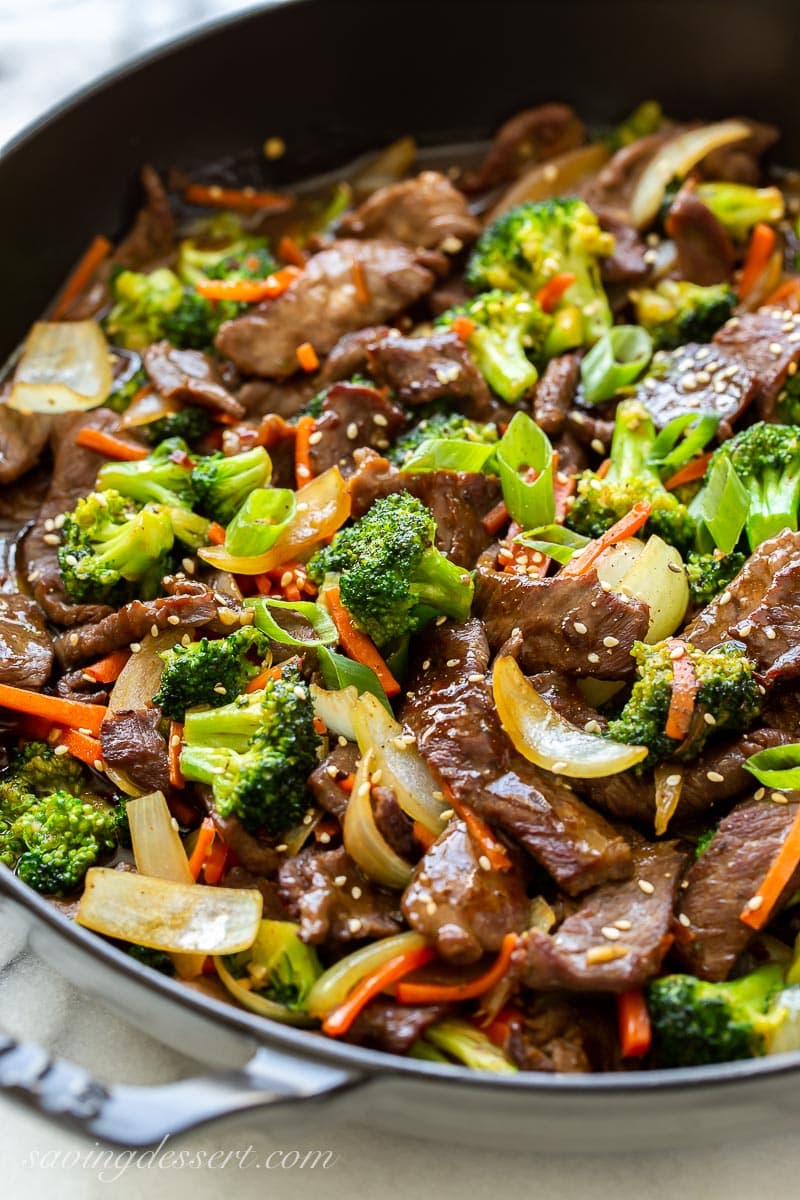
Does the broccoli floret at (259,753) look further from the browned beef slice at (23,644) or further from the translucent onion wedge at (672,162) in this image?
the translucent onion wedge at (672,162)

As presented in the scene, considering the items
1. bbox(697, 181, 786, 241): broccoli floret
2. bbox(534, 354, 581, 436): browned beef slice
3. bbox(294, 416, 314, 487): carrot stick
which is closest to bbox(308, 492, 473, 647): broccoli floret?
bbox(294, 416, 314, 487): carrot stick

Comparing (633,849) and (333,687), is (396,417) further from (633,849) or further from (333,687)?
(633,849)

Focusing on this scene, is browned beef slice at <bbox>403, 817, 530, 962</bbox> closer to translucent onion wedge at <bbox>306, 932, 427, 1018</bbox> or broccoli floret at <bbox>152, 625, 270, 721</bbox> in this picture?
translucent onion wedge at <bbox>306, 932, 427, 1018</bbox>

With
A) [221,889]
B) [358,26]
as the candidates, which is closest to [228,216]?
[358,26]

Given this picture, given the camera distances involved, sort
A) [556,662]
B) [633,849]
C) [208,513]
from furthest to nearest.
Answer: [208,513] < [556,662] < [633,849]

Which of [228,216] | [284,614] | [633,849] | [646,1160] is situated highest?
[228,216]

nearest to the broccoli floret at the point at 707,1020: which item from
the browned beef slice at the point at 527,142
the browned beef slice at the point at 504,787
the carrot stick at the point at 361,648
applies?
the browned beef slice at the point at 504,787

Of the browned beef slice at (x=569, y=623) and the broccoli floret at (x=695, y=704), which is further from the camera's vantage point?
the browned beef slice at (x=569, y=623)
